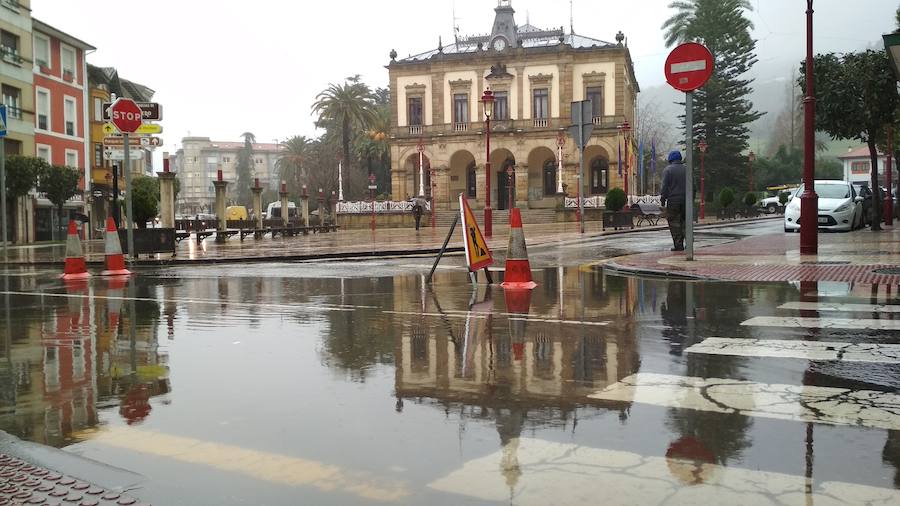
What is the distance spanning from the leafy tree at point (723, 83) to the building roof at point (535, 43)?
10595mm

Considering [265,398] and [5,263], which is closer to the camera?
[265,398]

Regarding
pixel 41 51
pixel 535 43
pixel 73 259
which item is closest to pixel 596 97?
pixel 535 43

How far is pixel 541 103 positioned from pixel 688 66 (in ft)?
167

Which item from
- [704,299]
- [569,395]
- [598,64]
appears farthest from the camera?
[598,64]

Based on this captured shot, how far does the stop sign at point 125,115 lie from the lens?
17141 mm

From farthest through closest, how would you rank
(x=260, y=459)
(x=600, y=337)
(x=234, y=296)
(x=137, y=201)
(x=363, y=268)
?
(x=137, y=201)
(x=363, y=268)
(x=234, y=296)
(x=600, y=337)
(x=260, y=459)

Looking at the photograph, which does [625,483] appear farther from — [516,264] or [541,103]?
[541,103]

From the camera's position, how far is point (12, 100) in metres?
43.8

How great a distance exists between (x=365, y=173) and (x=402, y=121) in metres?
27.6

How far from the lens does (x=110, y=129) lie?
21.8 meters

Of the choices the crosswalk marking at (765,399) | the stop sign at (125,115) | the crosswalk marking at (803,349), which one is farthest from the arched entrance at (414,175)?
the crosswalk marking at (765,399)

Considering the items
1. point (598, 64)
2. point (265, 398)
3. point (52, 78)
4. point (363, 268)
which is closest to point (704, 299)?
point (265, 398)

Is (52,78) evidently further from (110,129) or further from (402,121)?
(110,129)

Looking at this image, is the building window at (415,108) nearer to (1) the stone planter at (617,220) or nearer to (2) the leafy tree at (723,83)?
(2) the leafy tree at (723,83)
